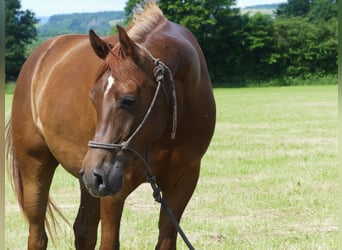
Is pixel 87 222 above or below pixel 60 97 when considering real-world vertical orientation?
below

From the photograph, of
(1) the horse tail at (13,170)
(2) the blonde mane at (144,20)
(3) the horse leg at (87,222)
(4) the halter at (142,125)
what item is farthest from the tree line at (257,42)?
(4) the halter at (142,125)

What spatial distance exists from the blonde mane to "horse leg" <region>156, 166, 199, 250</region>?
0.86 metres

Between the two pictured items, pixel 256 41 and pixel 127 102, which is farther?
pixel 256 41

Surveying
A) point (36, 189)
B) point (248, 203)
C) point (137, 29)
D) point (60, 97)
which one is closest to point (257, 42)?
point (248, 203)

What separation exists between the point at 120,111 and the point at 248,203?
4191 mm

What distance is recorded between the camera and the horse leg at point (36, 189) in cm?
424

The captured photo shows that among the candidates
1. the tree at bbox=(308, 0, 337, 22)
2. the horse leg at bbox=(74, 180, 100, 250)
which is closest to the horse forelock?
the horse leg at bbox=(74, 180, 100, 250)

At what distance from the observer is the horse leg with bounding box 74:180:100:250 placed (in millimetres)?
4363

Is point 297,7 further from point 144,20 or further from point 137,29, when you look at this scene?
point 137,29

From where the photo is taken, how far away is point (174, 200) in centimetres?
346

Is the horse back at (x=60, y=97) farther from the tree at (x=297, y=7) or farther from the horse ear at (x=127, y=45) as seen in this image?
the tree at (x=297, y=7)

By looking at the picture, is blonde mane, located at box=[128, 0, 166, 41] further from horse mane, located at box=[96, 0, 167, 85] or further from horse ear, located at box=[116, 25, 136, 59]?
horse ear, located at box=[116, 25, 136, 59]

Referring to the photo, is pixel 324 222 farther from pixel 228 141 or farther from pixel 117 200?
pixel 228 141

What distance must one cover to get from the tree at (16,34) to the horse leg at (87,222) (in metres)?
35.4
